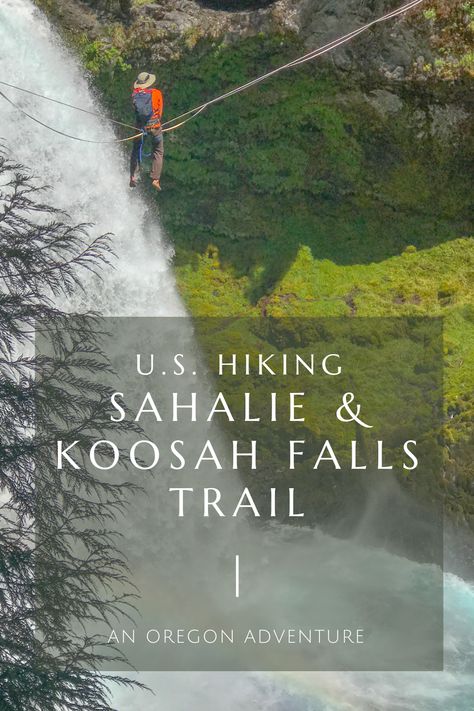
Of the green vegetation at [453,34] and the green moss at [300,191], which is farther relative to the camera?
the green moss at [300,191]

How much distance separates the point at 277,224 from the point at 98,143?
273 cm

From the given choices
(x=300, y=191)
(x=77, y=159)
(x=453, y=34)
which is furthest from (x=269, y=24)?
(x=77, y=159)

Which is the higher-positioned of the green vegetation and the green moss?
the green vegetation

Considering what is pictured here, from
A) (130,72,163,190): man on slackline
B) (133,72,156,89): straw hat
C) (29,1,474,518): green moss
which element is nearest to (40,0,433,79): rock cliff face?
(29,1,474,518): green moss

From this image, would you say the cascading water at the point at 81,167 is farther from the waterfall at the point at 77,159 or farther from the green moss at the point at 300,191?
the green moss at the point at 300,191

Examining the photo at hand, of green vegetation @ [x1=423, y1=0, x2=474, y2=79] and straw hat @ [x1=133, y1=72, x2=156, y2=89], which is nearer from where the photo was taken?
straw hat @ [x1=133, y1=72, x2=156, y2=89]

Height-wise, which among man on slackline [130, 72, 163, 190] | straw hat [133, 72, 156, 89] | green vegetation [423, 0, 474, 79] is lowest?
man on slackline [130, 72, 163, 190]

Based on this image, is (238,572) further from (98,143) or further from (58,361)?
(98,143)

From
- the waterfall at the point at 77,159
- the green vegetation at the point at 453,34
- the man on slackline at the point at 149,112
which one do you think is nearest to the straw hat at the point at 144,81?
the man on slackline at the point at 149,112

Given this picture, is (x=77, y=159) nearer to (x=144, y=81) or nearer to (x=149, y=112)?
(x=149, y=112)

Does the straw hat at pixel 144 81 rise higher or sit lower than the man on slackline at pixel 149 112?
higher

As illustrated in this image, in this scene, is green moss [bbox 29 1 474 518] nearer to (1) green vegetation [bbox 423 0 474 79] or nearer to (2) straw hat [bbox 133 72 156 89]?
(1) green vegetation [bbox 423 0 474 79]

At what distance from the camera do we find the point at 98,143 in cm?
1528

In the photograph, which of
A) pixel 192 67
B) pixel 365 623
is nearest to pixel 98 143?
pixel 192 67
